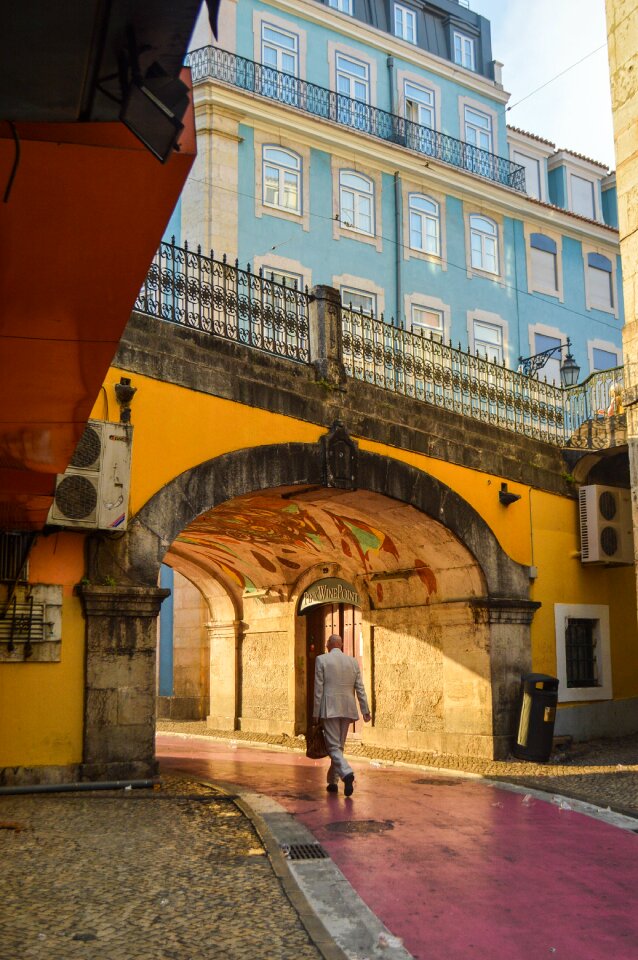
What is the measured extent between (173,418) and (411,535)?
15.0 feet

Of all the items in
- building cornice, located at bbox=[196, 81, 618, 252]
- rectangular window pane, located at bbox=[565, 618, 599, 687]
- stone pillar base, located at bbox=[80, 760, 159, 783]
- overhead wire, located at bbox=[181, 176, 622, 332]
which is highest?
building cornice, located at bbox=[196, 81, 618, 252]

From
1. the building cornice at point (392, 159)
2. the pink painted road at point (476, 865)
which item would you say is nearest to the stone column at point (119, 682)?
the pink painted road at point (476, 865)

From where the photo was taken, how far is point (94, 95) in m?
2.48

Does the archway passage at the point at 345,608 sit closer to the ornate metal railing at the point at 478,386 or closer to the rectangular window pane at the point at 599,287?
the ornate metal railing at the point at 478,386

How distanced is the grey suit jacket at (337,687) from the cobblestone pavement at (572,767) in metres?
2.10

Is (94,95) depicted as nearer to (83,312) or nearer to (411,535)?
(83,312)

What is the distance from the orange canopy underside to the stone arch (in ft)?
14.4

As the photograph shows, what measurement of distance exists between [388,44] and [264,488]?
1799 cm

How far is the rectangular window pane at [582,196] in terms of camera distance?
29922 mm

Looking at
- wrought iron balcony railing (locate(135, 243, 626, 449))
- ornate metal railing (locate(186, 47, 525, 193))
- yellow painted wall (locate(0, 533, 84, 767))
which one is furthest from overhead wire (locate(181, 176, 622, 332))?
yellow painted wall (locate(0, 533, 84, 767))

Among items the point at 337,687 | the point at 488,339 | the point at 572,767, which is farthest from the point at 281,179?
Answer: the point at 337,687

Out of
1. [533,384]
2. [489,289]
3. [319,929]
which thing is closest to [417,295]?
[489,289]

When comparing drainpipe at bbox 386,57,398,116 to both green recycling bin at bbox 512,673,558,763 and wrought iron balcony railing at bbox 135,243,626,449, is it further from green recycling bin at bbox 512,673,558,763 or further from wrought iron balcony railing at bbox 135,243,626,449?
green recycling bin at bbox 512,673,558,763

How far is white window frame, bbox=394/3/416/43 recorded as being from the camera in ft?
85.9
